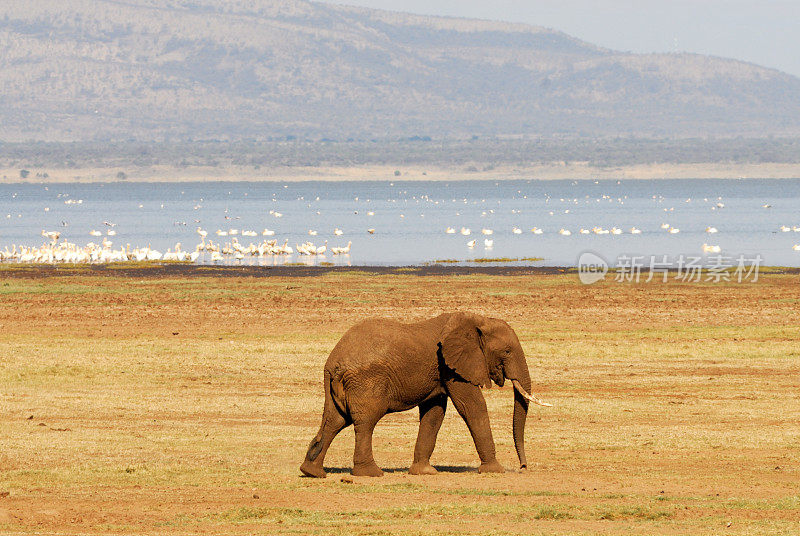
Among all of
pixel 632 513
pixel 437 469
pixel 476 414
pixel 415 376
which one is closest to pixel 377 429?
pixel 437 469

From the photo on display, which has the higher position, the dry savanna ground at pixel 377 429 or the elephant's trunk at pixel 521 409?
the elephant's trunk at pixel 521 409

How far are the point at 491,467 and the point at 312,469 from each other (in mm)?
2094

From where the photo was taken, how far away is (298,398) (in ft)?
71.4

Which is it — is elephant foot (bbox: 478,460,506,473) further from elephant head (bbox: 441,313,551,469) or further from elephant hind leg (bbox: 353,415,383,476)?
elephant hind leg (bbox: 353,415,383,476)

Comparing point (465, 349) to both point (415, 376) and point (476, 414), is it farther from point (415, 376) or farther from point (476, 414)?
point (476, 414)

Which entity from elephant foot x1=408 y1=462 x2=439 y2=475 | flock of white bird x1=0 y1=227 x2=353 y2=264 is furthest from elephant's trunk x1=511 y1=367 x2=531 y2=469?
flock of white bird x1=0 y1=227 x2=353 y2=264

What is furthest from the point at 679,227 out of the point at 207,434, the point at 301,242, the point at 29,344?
the point at 207,434

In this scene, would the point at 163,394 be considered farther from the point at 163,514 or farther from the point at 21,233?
the point at 21,233

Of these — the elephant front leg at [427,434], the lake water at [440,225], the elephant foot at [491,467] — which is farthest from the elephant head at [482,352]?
the lake water at [440,225]

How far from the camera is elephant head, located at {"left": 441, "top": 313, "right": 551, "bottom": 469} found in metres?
14.9

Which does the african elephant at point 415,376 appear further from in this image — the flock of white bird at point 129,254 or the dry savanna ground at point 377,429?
the flock of white bird at point 129,254

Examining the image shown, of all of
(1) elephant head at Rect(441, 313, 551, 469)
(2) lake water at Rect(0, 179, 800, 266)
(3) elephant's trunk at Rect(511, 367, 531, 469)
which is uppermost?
(1) elephant head at Rect(441, 313, 551, 469)

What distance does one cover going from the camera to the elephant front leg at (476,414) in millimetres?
15164

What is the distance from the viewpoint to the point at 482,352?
594 inches
